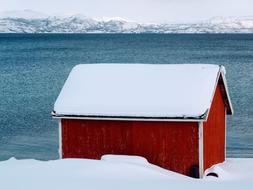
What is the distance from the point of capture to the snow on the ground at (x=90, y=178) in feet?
45.6

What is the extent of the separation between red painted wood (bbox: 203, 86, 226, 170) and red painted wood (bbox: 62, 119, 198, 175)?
2.69ft

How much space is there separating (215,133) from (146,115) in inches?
148

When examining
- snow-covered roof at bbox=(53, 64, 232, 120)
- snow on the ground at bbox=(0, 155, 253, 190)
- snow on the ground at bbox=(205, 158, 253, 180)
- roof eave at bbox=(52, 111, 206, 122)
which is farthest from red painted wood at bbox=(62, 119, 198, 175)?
snow on the ground at bbox=(0, 155, 253, 190)

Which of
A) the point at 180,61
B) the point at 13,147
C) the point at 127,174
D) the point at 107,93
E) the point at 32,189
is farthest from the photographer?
the point at 180,61

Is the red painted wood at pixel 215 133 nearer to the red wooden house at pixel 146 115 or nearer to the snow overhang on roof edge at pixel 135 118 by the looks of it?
the red wooden house at pixel 146 115

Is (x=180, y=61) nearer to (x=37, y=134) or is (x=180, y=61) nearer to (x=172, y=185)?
(x=37, y=134)

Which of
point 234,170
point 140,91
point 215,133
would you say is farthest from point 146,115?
point 234,170

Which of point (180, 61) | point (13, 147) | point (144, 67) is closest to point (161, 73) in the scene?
point (144, 67)

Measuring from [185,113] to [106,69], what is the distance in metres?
4.02

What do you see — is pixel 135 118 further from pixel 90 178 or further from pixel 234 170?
pixel 234 170

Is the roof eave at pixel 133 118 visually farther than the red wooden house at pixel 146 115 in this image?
No

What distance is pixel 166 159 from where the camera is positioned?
63.3 ft

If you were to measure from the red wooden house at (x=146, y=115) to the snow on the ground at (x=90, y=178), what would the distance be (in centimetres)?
252

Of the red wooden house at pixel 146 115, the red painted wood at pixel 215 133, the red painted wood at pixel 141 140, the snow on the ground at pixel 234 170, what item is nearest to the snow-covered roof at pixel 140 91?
the red wooden house at pixel 146 115
